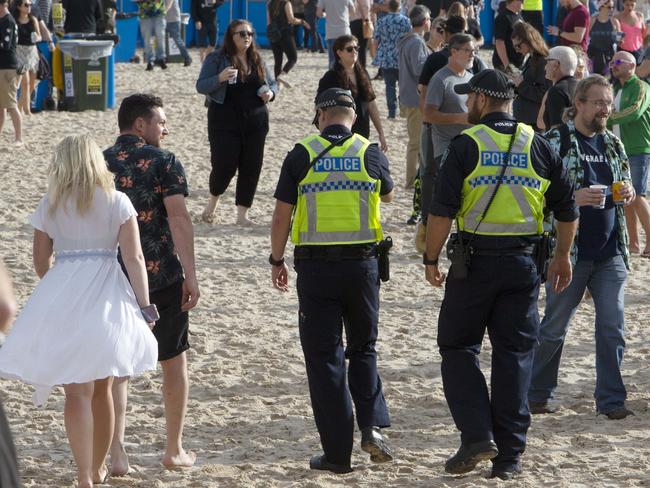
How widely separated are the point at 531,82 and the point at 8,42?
6.58m

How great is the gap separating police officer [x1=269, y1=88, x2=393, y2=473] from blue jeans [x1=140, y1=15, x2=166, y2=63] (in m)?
16.6

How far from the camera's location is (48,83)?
57.8ft

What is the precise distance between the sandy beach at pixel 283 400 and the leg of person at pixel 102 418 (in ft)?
0.86

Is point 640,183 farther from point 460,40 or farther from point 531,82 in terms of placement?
point 460,40

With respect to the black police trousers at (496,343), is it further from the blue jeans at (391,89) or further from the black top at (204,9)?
the black top at (204,9)

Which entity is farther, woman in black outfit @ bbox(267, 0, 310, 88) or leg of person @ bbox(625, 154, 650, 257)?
woman in black outfit @ bbox(267, 0, 310, 88)

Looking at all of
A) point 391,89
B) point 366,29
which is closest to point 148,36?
point 366,29

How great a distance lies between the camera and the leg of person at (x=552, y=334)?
6.36 m

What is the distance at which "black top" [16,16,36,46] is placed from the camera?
15.2 meters

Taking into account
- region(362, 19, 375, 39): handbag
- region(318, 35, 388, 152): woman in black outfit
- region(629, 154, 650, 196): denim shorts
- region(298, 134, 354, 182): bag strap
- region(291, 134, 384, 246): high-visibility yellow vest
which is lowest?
region(629, 154, 650, 196): denim shorts

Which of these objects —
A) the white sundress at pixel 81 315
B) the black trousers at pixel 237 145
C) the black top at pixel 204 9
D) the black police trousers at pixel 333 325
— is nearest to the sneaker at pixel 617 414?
the black police trousers at pixel 333 325

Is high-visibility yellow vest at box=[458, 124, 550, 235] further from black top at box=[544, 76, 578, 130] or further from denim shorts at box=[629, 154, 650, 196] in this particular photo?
denim shorts at box=[629, 154, 650, 196]

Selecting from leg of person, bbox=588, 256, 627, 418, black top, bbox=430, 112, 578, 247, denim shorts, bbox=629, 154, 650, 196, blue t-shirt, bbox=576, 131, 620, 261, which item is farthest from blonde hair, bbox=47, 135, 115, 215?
denim shorts, bbox=629, 154, 650, 196

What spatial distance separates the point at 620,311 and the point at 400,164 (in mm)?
7802
